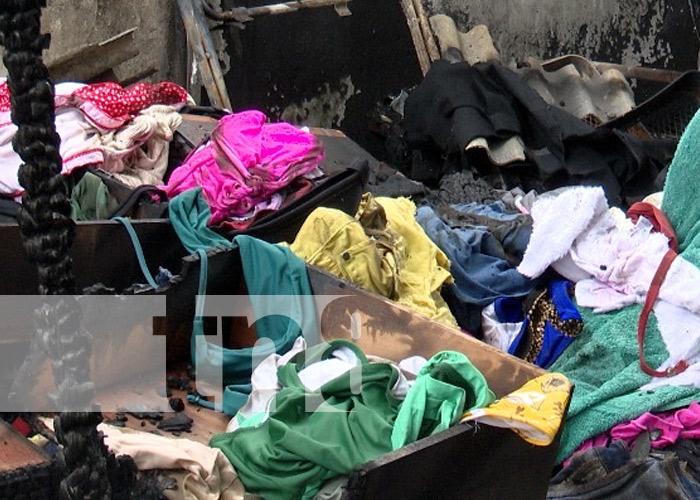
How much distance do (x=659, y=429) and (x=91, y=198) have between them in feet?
8.52

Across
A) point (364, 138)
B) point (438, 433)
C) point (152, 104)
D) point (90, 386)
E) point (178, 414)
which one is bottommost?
point (364, 138)

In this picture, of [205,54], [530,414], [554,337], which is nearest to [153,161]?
[205,54]

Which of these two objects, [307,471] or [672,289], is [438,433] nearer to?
[307,471]

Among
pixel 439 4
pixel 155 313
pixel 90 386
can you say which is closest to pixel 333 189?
pixel 155 313

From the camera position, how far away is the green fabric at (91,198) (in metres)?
4.32

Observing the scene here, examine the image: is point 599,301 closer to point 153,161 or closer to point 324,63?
point 153,161

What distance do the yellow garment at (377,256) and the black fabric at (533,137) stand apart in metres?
1.71

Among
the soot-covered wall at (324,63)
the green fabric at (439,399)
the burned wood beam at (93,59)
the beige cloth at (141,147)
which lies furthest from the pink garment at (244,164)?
the soot-covered wall at (324,63)

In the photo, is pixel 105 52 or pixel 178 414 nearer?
pixel 178 414

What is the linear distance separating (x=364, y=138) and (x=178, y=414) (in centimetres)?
444

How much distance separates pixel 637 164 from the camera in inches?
223

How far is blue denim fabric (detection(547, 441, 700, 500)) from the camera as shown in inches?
125

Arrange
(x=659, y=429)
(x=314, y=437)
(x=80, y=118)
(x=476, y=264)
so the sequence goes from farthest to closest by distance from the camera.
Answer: (x=80, y=118), (x=476, y=264), (x=659, y=429), (x=314, y=437)

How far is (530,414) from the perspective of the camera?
2.55 m
